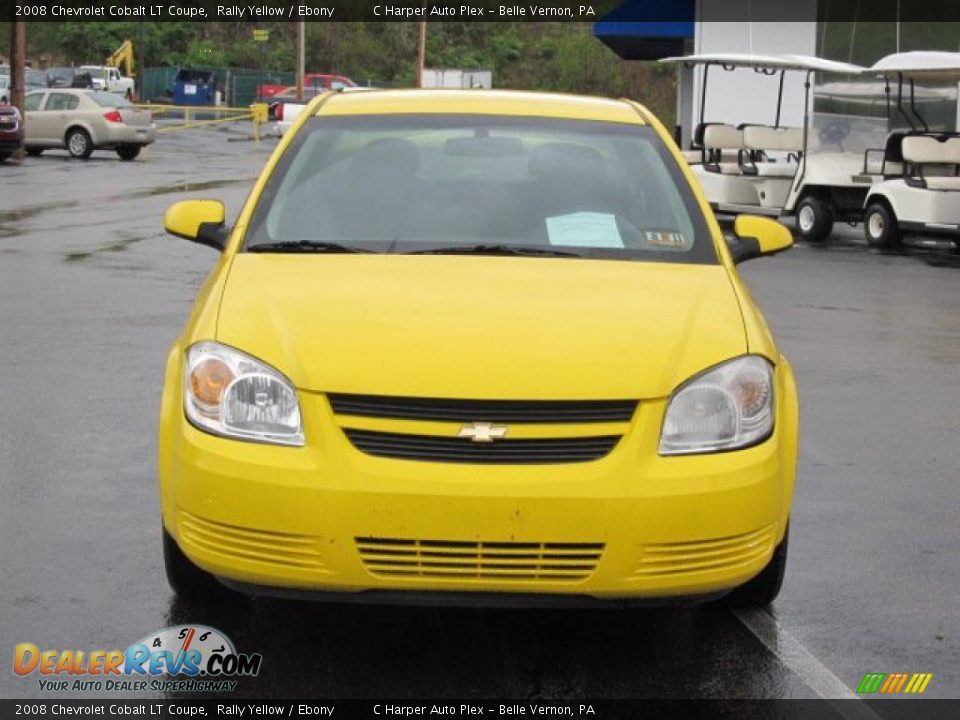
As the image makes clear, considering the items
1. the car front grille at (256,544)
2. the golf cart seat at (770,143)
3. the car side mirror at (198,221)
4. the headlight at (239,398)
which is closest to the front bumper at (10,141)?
the golf cart seat at (770,143)

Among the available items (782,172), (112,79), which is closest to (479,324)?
(782,172)

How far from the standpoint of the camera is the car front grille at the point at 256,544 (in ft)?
14.9

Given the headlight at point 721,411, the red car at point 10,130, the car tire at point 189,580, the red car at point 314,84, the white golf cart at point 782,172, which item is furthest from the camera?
the red car at point 314,84

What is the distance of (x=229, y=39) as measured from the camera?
11594 centimetres

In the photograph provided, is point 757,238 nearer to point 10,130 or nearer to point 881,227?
point 881,227

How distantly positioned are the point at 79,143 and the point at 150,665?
3698cm

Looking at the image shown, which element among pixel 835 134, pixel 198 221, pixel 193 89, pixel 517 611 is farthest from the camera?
pixel 193 89

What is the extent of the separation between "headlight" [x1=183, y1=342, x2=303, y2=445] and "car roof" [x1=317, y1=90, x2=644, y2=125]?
1.79 meters

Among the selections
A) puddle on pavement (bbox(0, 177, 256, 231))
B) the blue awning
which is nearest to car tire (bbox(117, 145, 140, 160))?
puddle on pavement (bbox(0, 177, 256, 231))

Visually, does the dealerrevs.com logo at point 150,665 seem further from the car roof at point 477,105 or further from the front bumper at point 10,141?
the front bumper at point 10,141

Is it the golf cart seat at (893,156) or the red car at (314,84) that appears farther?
the red car at (314,84)

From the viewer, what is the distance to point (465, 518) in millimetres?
4453

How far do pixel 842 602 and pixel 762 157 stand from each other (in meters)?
19.9

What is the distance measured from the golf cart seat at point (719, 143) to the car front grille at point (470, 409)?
19406 millimetres
